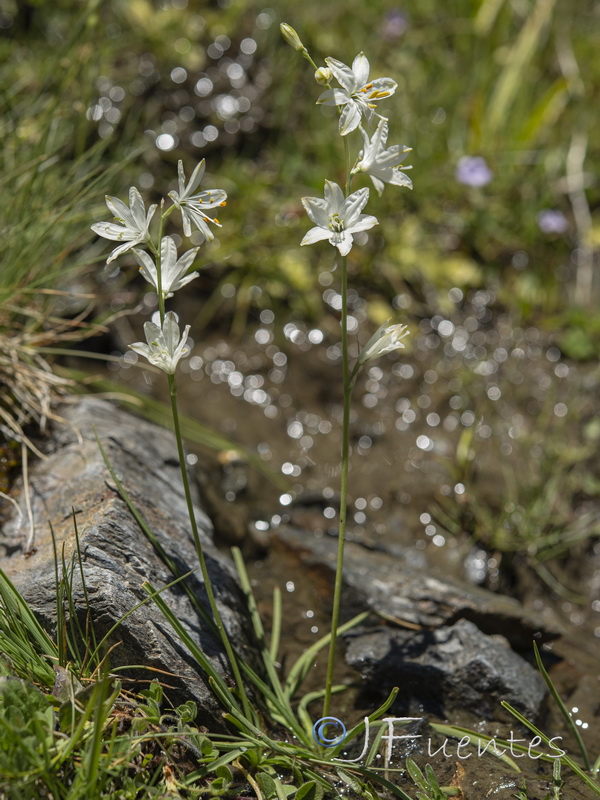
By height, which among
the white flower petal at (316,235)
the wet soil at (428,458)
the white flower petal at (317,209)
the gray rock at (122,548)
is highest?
the white flower petal at (317,209)

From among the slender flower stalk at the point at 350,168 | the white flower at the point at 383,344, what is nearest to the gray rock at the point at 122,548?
the slender flower stalk at the point at 350,168

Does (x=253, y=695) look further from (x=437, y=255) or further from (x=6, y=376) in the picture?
(x=437, y=255)

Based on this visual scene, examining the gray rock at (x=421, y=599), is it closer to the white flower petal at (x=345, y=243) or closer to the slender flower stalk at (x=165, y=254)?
the slender flower stalk at (x=165, y=254)

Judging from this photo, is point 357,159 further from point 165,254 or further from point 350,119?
point 165,254

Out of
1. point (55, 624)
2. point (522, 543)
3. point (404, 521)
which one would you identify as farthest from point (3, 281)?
point (522, 543)

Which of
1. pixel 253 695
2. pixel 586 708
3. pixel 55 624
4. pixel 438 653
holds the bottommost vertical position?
pixel 586 708

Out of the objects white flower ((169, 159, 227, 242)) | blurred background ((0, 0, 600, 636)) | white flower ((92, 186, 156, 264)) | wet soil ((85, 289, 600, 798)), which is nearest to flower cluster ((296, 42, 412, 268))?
white flower ((169, 159, 227, 242))
